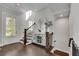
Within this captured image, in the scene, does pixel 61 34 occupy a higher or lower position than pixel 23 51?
higher

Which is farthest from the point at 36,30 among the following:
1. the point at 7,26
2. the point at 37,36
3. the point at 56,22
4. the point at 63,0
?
the point at 63,0

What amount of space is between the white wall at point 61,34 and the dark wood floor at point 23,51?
8.8 inches

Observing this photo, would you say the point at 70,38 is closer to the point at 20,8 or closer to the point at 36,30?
the point at 36,30

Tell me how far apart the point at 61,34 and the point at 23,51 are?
626mm


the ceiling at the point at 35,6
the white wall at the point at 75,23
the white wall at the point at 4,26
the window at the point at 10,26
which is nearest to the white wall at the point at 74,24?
the white wall at the point at 75,23

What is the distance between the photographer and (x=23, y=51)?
58.6 inches

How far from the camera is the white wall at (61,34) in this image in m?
1.43

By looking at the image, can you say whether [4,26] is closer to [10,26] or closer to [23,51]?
[10,26]

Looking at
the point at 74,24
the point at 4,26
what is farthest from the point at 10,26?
the point at 74,24

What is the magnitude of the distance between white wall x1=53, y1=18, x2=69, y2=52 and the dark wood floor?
0.22 meters

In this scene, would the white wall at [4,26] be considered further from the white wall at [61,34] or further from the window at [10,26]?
the white wall at [61,34]

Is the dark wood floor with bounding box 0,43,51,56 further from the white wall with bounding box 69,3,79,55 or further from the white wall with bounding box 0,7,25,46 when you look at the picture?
the white wall with bounding box 69,3,79,55

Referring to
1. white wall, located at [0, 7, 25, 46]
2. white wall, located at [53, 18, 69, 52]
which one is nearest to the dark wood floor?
white wall, located at [0, 7, 25, 46]

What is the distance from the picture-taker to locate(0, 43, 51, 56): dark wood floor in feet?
4.84
